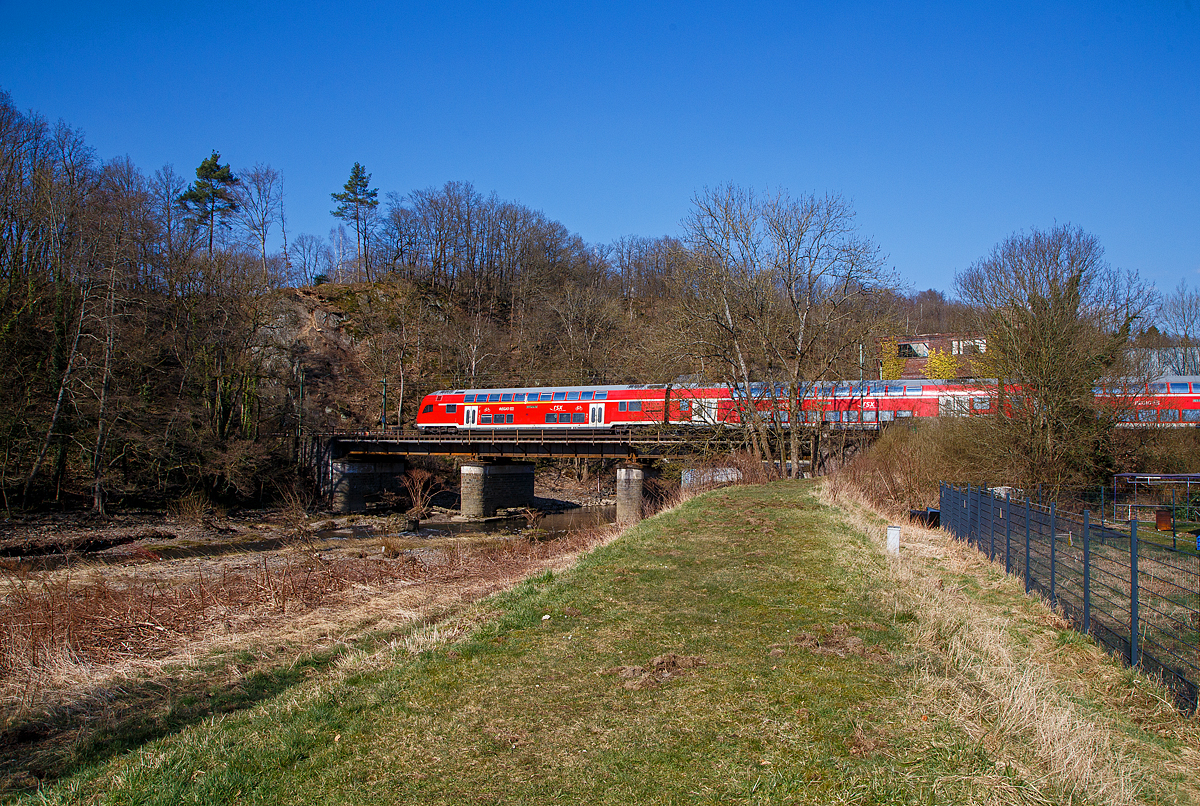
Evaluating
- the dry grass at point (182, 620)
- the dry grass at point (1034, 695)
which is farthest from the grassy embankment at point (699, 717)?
the dry grass at point (182, 620)

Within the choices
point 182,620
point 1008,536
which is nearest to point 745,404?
point 1008,536

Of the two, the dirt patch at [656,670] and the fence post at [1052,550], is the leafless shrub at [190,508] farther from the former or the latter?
the fence post at [1052,550]

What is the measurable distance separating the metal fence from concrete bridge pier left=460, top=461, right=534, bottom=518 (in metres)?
30.2

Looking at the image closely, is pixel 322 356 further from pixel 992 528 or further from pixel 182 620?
pixel 992 528

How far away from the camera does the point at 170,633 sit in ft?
36.1

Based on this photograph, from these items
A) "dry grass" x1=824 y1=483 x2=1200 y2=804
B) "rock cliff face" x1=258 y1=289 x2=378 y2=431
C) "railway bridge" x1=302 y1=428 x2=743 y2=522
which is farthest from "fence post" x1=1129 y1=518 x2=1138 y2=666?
"rock cliff face" x1=258 y1=289 x2=378 y2=431

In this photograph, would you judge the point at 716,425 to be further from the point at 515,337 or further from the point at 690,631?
the point at 515,337

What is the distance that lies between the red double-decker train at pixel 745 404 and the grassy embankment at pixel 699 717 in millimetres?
18699

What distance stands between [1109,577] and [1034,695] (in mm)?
7202

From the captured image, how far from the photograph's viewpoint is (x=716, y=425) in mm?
32656

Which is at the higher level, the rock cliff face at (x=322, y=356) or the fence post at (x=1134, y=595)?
the rock cliff face at (x=322, y=356)

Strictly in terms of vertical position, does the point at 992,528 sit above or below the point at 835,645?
above

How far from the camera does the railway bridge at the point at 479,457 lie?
1513 inches

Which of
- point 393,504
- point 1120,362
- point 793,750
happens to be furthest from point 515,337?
point 793,750
